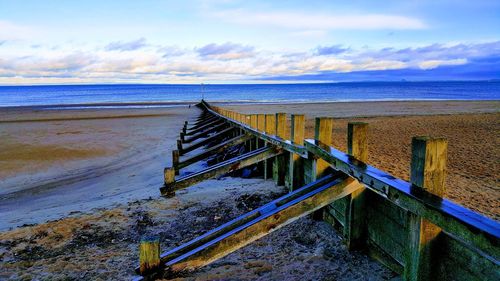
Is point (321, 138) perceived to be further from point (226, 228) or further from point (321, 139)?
point (226, 228)

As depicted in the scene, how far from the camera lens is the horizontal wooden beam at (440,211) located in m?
2.02

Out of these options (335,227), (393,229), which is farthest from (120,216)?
(393,229)

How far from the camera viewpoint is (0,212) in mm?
6973

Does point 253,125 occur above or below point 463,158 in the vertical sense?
above

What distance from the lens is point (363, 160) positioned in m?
3.84

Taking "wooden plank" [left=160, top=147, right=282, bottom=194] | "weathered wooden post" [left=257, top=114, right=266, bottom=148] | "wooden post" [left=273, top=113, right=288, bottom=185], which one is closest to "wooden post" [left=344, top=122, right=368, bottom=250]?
"wooden plank" [left=160, top=147, right=282, bottom=194]

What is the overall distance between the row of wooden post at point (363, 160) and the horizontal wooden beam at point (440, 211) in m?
0.11

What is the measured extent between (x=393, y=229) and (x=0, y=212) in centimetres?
707

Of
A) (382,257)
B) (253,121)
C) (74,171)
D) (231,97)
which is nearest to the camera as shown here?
(382,257)

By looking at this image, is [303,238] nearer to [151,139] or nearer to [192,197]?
[192,197]

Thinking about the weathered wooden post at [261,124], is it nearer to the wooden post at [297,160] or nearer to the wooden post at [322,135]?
the wooden post at [297,160]

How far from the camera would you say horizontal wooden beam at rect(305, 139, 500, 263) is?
2020 millimetres

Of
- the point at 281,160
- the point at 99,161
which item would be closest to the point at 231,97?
the point at 99,161

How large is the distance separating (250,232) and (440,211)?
1513 mm
